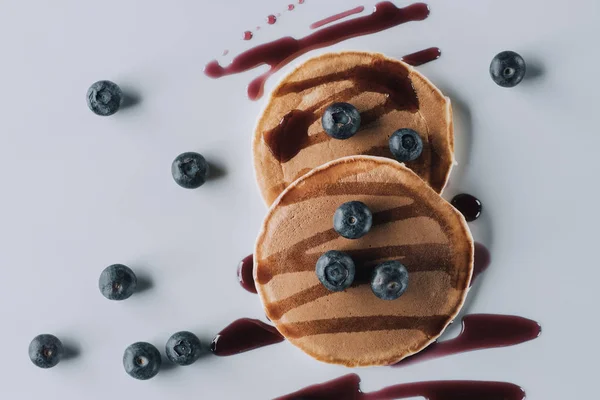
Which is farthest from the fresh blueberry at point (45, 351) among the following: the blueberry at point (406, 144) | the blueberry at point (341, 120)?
the blueberry at point (406, 144)

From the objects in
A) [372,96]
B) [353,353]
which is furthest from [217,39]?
[353,353]

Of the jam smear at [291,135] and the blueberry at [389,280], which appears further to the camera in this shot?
the jam smear at [291,135]

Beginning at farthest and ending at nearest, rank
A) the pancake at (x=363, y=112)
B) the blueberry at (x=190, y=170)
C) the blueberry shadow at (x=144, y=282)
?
the blueberry shadow at (x=144, y=282), the blueberry at (x=190, y=170), the pancake at (x=363, y=112)

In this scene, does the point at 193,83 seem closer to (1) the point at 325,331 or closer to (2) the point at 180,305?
(2) the point at 180,305

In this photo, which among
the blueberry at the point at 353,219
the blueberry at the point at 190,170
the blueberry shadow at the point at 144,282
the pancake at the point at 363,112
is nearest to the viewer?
the blueberry at the point at 353,219

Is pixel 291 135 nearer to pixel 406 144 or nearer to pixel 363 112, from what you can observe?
pixel 363 112

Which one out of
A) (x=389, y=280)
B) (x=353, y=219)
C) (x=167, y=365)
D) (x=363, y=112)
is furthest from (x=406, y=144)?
(x=167, y=365)

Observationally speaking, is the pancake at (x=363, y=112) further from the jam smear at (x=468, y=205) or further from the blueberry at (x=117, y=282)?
the blueberry at (x=117, y=282)
